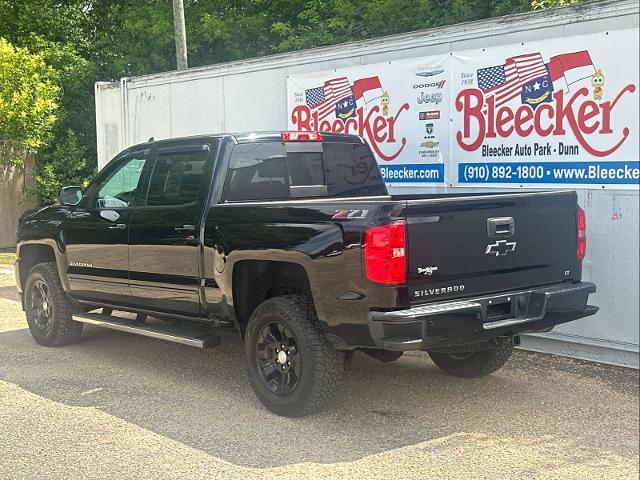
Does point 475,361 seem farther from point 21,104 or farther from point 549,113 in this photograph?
point 21,104

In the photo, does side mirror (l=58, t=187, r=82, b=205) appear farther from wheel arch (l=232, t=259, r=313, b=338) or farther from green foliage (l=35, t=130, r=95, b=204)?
green foliage (l=35, t=130, r=95, b=204)

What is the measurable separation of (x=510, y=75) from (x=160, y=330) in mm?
3690

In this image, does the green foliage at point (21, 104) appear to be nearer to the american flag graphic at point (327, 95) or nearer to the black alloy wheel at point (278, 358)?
the american flag graphic at point (327, 95)

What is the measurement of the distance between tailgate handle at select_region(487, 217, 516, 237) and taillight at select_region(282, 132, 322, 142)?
2.01 meters

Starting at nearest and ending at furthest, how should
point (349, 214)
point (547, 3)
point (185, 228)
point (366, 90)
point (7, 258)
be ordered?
point (349, 214) < point (185, 228) < point (366, 90) < point (547, 3) < point (7, 258)

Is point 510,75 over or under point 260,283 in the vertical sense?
over

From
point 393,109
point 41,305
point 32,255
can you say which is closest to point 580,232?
point 393,109

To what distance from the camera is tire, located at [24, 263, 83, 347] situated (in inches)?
282

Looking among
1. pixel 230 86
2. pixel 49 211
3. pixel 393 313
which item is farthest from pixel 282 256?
pixel 230 86

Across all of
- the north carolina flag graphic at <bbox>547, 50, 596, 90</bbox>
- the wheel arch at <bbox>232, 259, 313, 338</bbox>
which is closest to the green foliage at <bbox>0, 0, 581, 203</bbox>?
the north carolina flag graphic at <bbox>547, 50, 596, 90</bbox>

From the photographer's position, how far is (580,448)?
4.63 m

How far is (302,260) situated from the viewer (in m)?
4.93

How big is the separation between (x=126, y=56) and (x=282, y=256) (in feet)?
55.3

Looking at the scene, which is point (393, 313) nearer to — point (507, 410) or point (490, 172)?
point (507, 410)
